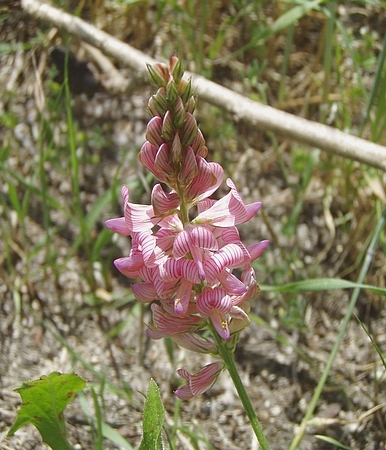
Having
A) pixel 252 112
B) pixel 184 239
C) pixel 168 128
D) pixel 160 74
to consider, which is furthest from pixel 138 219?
pixel 252 112

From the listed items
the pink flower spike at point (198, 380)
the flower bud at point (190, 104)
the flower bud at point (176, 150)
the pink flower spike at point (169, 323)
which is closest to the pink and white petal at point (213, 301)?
the pink flower spike at point (169, 323)

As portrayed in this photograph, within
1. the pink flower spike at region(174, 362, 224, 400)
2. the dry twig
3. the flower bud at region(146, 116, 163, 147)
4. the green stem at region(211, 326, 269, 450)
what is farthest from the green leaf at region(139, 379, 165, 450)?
the dry twig

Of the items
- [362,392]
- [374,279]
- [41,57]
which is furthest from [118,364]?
[41,57]

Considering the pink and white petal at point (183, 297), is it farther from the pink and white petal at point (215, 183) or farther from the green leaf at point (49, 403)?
the green leaf at point (49, 403)

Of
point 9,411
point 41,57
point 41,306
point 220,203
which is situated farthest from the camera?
point 41,57

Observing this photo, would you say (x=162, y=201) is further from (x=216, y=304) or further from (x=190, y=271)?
(x=216, y=304)

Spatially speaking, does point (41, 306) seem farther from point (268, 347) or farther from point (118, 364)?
point (268, 347)
